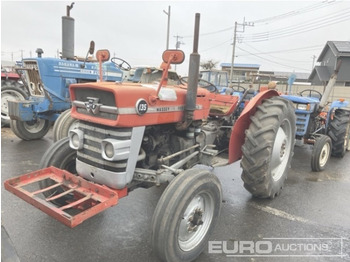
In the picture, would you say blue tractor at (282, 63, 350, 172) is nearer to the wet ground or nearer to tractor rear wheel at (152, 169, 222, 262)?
the wet ground

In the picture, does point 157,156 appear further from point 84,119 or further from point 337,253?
point 337,253

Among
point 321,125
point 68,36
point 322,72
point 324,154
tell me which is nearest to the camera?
point 324,154

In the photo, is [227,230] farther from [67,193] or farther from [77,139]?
[77,139]

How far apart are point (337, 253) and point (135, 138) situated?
220 cm

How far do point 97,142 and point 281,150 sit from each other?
2.46 m

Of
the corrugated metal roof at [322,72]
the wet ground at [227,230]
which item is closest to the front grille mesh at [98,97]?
the wet ground at [227,230]

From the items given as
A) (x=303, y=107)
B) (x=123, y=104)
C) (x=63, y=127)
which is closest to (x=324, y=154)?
(x=303, y=107)

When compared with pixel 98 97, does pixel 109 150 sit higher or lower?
lower

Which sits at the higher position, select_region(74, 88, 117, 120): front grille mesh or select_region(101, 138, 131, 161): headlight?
select_region(74, 88, 117, 120): front grille mesh

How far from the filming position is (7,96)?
745 cm

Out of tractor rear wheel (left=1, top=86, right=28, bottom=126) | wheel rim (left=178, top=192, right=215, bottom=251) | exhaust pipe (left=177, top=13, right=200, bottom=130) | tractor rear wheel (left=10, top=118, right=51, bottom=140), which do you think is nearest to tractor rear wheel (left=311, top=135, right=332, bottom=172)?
exhaust pipe (left=177, top=13, right=200, bottom=130)

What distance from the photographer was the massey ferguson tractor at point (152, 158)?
2.13m

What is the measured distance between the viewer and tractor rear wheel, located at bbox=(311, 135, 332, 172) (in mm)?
4898

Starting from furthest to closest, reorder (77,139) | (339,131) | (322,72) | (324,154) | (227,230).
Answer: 1. (322,72)
2. (339,131)
3. (324,154)
4. (227,230)
5. (77,139)
